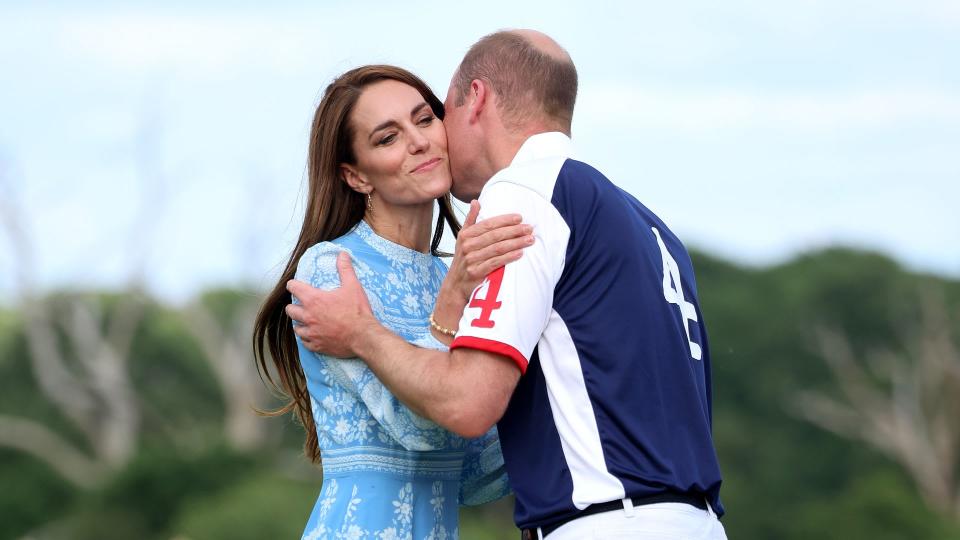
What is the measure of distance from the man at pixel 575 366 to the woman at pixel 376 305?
23 cm

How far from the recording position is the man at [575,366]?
11.4 feet

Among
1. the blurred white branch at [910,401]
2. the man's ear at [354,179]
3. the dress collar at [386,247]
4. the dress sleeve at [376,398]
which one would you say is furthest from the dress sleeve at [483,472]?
the blurred white branch at [910,401]

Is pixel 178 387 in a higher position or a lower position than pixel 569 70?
lower

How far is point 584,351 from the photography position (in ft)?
11.6

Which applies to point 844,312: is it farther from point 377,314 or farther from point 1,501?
point 377,314

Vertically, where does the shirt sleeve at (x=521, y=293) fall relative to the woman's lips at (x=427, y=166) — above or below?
below

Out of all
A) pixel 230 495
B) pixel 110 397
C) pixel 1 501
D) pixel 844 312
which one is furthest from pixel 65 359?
pixel 844 312

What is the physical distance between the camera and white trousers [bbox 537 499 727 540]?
345 cm

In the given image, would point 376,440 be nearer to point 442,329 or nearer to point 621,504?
point 442,329

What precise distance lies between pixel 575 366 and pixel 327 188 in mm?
1098

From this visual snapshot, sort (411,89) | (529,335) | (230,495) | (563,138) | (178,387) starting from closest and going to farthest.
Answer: (529,335) → (563,138) → (411,89) → (230,495) → (178,387)

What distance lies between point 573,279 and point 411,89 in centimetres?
100

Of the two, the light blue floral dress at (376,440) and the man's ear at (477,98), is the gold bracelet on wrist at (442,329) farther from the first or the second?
the man's ear at (477,98)

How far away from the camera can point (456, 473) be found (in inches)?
165
